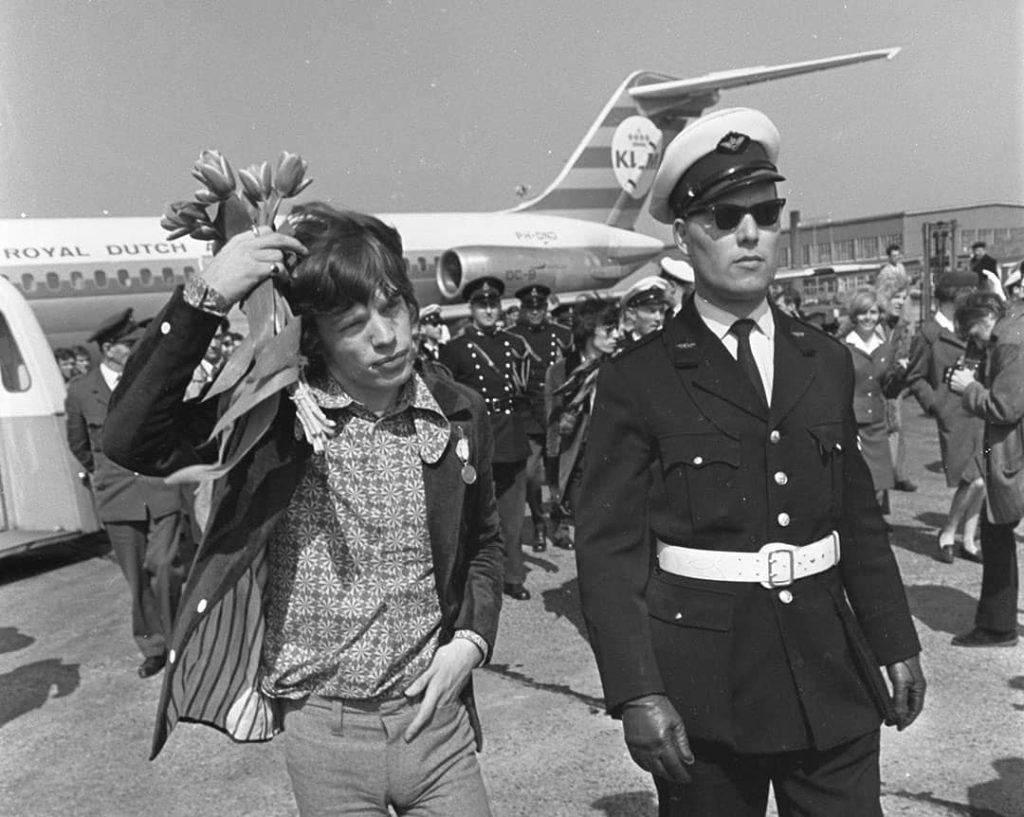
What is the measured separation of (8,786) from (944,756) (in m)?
3.62

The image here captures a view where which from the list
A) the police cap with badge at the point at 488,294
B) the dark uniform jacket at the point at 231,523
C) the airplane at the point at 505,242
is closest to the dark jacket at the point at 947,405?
the police cap with badge at the point at 488,294

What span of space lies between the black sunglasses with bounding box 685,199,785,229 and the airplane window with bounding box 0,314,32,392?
276 inches

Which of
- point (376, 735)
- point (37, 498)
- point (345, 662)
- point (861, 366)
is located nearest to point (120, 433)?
point (345, 662)

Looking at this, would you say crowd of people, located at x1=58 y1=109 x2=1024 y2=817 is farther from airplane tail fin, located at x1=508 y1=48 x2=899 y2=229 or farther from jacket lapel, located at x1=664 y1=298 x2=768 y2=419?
airplane tail fin, located at x1=508 y1=48 x2=899 y2=229

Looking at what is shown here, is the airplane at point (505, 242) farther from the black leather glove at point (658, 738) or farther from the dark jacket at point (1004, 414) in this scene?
the black leather glove at point (658, 738)

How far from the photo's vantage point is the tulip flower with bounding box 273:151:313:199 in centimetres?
198

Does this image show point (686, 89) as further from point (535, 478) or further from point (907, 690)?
point (907, 690)

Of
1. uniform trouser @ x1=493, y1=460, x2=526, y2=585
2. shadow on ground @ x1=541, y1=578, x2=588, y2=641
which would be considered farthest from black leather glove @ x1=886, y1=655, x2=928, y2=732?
uniform trouser @ x1=493, y1=460, x2=526, y2=585

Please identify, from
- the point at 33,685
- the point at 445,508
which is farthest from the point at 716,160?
the point at 33,685

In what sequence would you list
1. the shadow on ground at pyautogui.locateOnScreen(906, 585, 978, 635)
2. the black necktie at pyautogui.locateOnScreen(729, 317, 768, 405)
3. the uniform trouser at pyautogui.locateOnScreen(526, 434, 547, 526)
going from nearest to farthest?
the black necktie at pyautogui.locateOnScreen(729, 317, 768, 405) → the shadow on ground at pyautogui.locateOnScreen(906, 585, 978, 635) → the uniform trouser at pyautogui.locateOnScreen(526, 434, 547, 526)

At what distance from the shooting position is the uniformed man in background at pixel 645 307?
18.2 ft

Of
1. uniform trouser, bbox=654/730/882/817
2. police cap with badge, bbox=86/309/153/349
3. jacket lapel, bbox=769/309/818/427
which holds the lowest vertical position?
uniform trouser, bbox=654/730/882/817

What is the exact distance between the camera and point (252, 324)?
1.95 m

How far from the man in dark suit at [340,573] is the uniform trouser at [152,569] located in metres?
3.92
